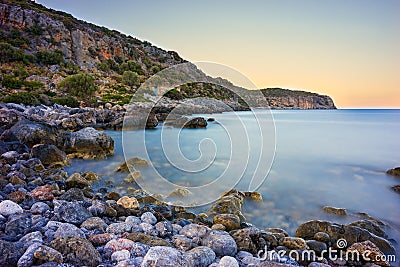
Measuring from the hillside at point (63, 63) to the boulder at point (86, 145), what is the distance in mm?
9581

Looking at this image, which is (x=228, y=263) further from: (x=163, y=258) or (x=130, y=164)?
(x=130, y=164)

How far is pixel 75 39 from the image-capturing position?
145ft

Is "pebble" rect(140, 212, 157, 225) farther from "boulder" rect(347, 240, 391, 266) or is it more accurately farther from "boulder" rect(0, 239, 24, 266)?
"boulder" rect(347, 240, 391, 266)

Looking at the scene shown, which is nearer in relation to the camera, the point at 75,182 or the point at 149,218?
the point at 149,218

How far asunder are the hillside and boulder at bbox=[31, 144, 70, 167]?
10728 millimetres

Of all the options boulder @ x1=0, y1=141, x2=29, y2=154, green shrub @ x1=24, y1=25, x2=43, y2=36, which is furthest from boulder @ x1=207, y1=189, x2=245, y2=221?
green shrub @ x1=24, y1=25, x2=43, y2=36

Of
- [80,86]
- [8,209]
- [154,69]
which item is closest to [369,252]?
[8,209]

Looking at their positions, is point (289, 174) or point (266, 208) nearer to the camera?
point (266, 208)

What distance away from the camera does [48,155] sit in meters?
5.71

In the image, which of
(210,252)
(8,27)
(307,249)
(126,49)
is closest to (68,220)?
(210,252)

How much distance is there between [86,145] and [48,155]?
151cm

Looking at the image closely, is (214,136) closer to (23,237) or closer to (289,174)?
(289,174)

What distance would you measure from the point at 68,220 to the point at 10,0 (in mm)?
61271

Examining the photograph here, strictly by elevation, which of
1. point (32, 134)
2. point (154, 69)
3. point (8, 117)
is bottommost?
point (32, 134)
